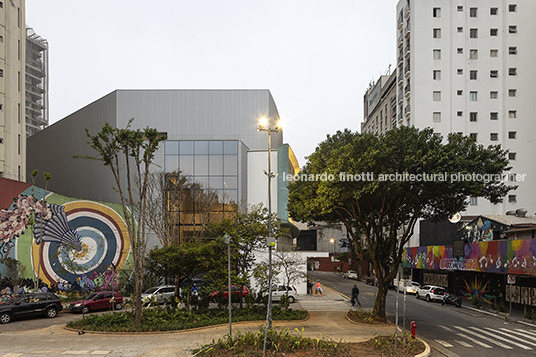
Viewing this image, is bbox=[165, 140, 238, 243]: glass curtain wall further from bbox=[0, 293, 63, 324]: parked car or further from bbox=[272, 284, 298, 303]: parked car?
bbox=[0, 293, 63, 324]: parked car

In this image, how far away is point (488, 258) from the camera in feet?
108

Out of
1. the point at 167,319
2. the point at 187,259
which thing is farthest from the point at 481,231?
the point at 167,319

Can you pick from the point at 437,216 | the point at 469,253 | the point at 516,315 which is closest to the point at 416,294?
the point at 469,253

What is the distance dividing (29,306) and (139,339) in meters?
10.5

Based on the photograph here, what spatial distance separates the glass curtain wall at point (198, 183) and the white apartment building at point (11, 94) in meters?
16.7

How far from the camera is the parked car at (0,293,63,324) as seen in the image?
79.5 feet

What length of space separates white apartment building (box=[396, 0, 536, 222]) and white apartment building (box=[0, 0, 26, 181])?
5136 cm

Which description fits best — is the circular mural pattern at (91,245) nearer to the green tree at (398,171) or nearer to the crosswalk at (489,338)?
the green tree at (398,171)

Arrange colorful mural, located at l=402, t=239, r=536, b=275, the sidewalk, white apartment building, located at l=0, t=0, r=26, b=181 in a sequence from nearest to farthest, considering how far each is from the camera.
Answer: the sidewalk
colorful mural, located at l=402, t=239, r=536, b=275
white apartment building, located at l=0, t=0, r=26, b=181

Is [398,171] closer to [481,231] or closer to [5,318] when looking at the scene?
[481,231]

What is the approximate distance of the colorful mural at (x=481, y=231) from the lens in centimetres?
3569

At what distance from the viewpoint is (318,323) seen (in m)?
23.9

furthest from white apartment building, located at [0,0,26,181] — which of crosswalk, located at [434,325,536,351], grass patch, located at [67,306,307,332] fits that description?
crosswalk, located at [434,325,536,351]

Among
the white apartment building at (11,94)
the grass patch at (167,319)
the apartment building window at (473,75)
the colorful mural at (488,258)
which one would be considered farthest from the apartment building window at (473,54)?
the white apartment building at (11,94)
